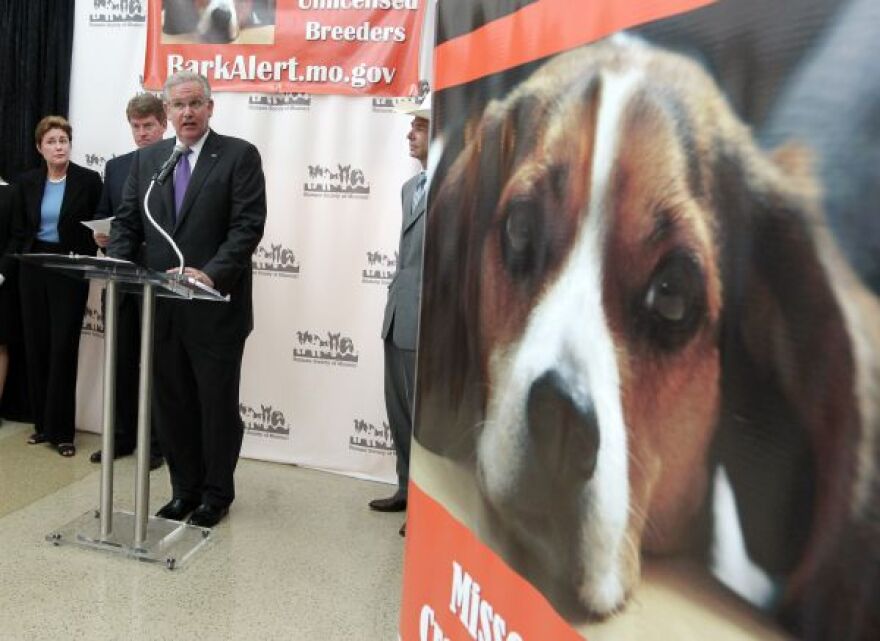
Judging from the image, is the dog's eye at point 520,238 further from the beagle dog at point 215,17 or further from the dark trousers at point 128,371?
the beagle dog at point 215,17

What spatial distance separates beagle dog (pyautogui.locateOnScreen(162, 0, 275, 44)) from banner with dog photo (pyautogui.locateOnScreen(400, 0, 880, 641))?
2700 mm

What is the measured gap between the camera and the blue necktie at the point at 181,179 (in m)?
2.88

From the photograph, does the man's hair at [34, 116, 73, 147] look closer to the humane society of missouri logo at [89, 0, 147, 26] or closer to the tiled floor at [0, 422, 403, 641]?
the humane society of missouri logo at [89, 0, 147, 26]

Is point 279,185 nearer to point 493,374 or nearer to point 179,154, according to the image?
point 179,154

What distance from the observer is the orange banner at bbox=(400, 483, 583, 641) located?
1.11m

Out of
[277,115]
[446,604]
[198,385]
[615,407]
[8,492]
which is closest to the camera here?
[615,407]

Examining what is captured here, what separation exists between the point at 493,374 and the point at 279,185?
2.87 meters

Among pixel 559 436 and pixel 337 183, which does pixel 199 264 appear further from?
pixel 559 436

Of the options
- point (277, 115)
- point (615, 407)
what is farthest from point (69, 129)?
point (615, 407)

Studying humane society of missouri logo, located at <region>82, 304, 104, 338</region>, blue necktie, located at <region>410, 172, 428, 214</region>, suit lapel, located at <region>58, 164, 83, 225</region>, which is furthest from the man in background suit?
blue necktie, located at <region>410, 172, 428, 214</region>

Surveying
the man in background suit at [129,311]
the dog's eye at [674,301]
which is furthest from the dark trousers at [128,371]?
the dog's eye at [674,301]

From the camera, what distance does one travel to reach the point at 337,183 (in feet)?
12.4

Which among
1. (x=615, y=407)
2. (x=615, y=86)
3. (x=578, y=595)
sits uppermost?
(x=615, y=86)

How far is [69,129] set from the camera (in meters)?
3.92
